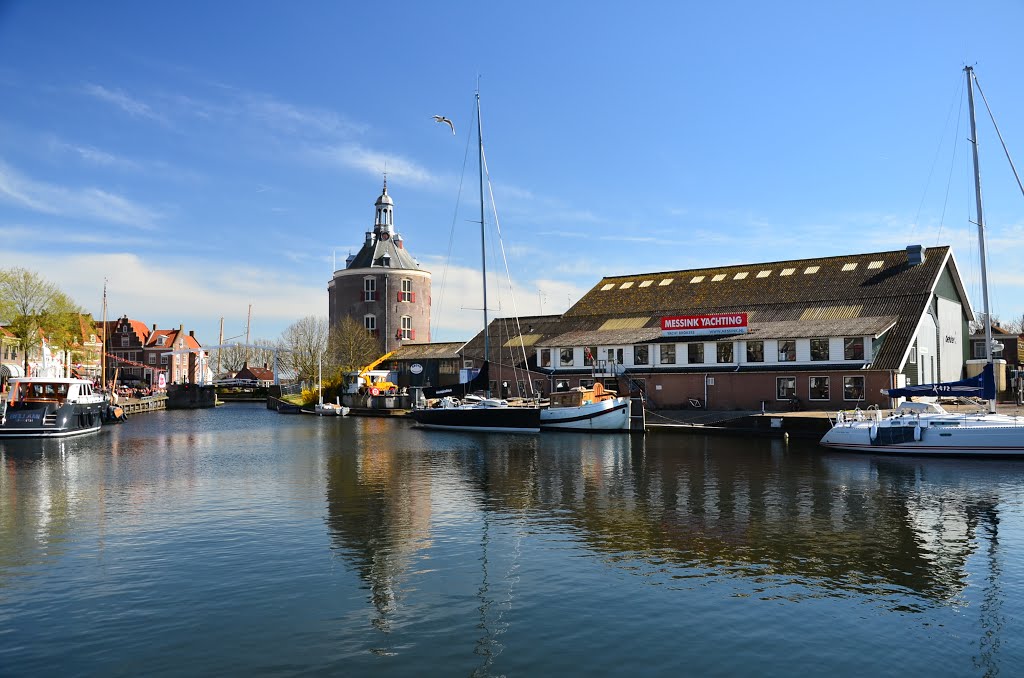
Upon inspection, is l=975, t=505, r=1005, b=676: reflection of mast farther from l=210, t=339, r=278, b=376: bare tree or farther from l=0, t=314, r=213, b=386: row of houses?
l=210, t=339, r=278, b=376: bare tree

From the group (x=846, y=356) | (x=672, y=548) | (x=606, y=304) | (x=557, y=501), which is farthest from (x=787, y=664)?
(x=606, y=304)

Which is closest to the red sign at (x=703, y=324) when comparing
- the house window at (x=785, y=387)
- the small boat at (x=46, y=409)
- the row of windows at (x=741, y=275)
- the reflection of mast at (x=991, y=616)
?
the house window at (x=785, y=387)

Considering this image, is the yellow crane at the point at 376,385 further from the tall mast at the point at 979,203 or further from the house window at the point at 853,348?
the tall mast at the point at 979,203

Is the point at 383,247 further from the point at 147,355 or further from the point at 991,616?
the point at 991,616

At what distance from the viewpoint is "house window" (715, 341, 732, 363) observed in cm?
6378

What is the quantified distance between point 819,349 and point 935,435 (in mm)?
19513

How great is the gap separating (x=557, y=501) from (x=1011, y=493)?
17458mm

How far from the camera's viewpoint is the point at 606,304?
80.6 m

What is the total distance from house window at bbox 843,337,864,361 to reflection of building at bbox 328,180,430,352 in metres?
71.2

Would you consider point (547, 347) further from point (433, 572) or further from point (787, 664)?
point (787, 664)

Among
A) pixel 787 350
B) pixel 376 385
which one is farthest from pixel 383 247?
pixel 787 350

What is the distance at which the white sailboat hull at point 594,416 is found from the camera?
5744cm

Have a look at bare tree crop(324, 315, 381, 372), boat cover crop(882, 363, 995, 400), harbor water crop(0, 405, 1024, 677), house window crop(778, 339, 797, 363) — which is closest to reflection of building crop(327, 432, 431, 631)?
harbor water crop(0, 405, 1024, 677)

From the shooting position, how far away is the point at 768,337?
2434 inches
